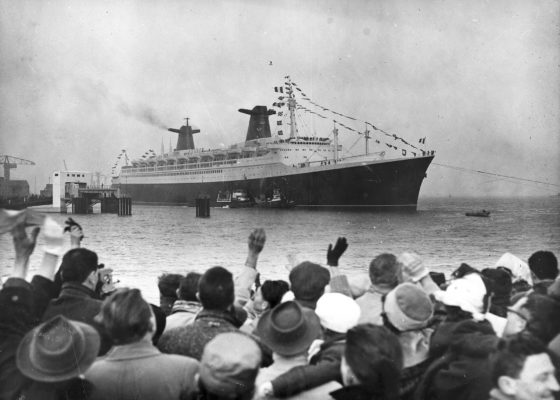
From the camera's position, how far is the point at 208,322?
7.47 feet

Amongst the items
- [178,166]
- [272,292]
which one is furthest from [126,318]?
[178,166]

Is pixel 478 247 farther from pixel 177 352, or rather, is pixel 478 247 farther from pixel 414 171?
pixel 177 352

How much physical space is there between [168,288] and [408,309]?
1844 mm

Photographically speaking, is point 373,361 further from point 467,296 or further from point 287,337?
point 467,296

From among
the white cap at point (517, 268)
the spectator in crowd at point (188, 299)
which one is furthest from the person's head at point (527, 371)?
the white cap at point (517, 268)


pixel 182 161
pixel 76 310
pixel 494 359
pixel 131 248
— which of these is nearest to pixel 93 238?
pixel 131 248

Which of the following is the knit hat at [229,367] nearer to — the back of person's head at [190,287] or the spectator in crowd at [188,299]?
the spectator in crowd at [188,299]

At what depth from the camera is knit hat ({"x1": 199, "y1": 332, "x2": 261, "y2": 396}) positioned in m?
1.70

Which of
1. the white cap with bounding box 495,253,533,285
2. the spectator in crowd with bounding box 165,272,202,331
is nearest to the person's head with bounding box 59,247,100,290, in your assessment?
the spectator in crowd with bounding box 165,272,202,331

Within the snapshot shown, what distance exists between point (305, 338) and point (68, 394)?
93 cm

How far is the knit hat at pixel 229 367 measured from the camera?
170cm

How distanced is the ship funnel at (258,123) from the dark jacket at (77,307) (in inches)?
1692

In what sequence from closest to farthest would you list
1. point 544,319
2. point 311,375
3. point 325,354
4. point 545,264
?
point 311,375, point 325,354, point 544,319, point 545,264

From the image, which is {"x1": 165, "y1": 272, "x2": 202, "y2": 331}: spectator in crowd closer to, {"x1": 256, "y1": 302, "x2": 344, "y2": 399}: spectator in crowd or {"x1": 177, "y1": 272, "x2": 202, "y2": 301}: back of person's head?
{"x1": 177, "y1": 272, "x2": 202, "y2": 301}: back of person's head
